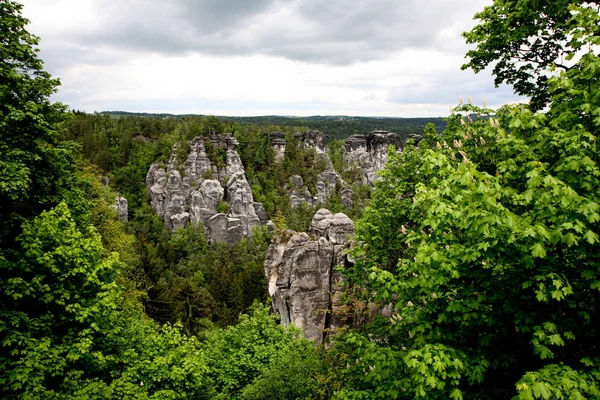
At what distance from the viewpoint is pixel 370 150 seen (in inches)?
4668

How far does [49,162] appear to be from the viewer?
13.1m

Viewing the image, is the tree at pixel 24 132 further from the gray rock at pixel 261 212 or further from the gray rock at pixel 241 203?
the gray rock at pixel 261 212

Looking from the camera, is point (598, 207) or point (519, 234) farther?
point (519, 234)

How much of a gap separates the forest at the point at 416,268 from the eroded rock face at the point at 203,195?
43.9 meters

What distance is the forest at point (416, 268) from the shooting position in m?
5.07

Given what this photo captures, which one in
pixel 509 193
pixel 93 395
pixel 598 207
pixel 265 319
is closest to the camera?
pixel 598 207

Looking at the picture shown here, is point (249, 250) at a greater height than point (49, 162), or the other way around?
point (49, 162)

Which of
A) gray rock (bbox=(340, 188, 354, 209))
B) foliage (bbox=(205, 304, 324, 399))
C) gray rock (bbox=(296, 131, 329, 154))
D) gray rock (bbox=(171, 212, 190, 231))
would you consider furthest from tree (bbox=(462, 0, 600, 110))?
gray rock (bbox=(296, 131, 329, 154))

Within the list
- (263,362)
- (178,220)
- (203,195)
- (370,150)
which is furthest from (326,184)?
(263,362)

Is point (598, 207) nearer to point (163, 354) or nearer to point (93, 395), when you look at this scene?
point (93, 395)

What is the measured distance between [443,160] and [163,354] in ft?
41.4

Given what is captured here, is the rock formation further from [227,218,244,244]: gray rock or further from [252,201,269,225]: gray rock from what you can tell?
[227,218,244,244]: gray rock

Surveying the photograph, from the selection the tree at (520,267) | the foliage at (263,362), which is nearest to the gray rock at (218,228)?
the foliage at (263,362)

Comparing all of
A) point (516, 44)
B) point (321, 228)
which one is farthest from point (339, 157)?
point (516, 44)
